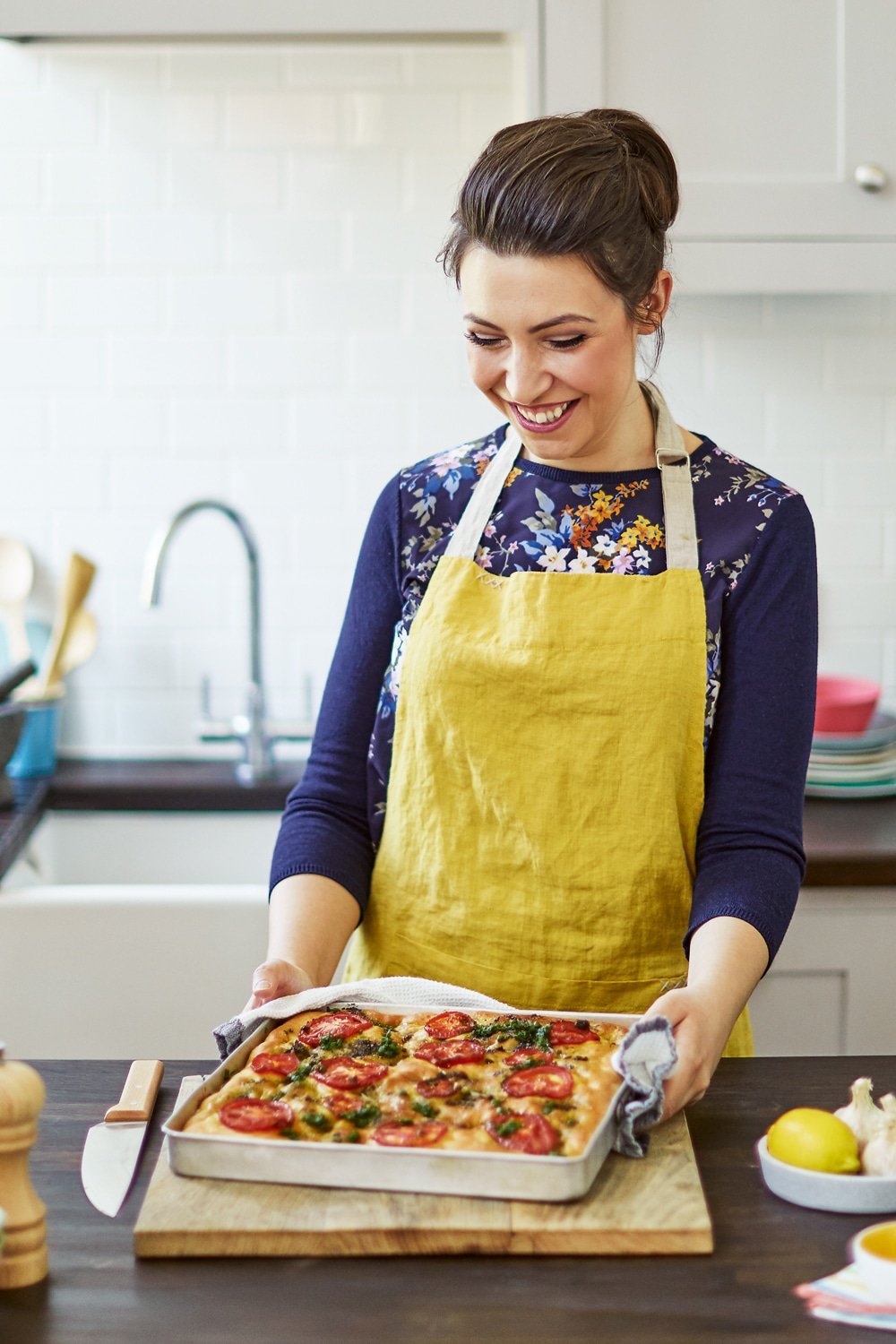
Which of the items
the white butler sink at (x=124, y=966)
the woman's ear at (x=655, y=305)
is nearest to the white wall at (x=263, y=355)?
the white butler sink at (x=124, y=966)

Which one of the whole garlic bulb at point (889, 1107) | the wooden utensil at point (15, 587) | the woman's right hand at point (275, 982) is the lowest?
the whole garlic bulb at point (889, 1107)

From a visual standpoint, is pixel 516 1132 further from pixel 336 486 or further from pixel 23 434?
pixel 23 434

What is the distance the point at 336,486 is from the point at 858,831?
112 centimetres

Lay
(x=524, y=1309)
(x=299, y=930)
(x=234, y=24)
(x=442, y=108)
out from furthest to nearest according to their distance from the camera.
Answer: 1. (x=442, y=108)
2. (x=234, y=24)
3. (x=299, y=930)
4. (x=524, y=1309)

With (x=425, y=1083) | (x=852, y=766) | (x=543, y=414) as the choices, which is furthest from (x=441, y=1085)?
(x=852, y=766)

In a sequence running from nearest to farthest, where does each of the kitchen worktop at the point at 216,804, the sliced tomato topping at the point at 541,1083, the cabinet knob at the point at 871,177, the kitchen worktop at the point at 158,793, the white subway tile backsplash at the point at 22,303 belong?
the sliced tomato topping at the point at 541,1083 < the kitchen worktop at the point at 216,804 < the cabinet knob at the point at 871,177 < the kitchen worktop at the point at 158,793 < the white subway tile backsplash at the point at 22,303

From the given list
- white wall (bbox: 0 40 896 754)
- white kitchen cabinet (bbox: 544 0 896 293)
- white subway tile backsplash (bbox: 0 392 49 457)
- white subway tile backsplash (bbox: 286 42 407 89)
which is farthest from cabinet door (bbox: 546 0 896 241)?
white subway tile backsplash (bbox: 0 392 49 457)

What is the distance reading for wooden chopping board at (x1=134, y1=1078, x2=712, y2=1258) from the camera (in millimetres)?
980

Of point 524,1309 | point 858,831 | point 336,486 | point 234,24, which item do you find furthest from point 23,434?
point 524,1309

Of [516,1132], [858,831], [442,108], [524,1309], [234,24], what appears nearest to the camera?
[524,1309]

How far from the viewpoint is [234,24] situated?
2.04 m

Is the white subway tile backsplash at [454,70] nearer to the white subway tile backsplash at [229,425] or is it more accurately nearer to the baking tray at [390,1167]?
the white subway tile backsplash at [229,425]

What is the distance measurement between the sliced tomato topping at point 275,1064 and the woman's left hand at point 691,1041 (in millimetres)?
288

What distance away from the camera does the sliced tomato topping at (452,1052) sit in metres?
1.18
